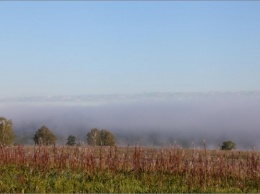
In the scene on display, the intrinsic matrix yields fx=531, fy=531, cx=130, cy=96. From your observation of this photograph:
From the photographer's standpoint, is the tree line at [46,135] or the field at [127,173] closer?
the field at [127,173]

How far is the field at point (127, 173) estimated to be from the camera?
55.8 ft

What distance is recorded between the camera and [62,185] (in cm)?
1706

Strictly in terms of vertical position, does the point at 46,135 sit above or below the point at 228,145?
above

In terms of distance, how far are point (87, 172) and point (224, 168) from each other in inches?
203

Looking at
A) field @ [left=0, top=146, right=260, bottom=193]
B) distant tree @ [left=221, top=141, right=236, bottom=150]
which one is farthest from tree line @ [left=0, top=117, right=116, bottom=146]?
field @ [left=0, top=146, right=260, bottom=193]

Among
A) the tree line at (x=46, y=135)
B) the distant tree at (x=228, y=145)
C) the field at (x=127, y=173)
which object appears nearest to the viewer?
the field at (x=127, y=173)

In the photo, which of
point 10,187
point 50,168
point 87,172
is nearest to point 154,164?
point 87,172

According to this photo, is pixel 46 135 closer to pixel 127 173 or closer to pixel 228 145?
pixel 228 145

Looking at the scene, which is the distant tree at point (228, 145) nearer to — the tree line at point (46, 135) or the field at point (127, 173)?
the tree line at point (46, 135)

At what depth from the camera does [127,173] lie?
20109 mm

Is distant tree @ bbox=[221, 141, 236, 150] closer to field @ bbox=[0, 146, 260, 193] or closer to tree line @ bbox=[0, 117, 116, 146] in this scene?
tree line @ bbox=[0, 117, 116, 146]

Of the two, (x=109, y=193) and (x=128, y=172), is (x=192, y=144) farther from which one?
(x=109, y=193)

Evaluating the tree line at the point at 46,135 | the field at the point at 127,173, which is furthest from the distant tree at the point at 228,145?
the field at the point at 127,173

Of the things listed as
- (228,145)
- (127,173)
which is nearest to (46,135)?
(228,145)
